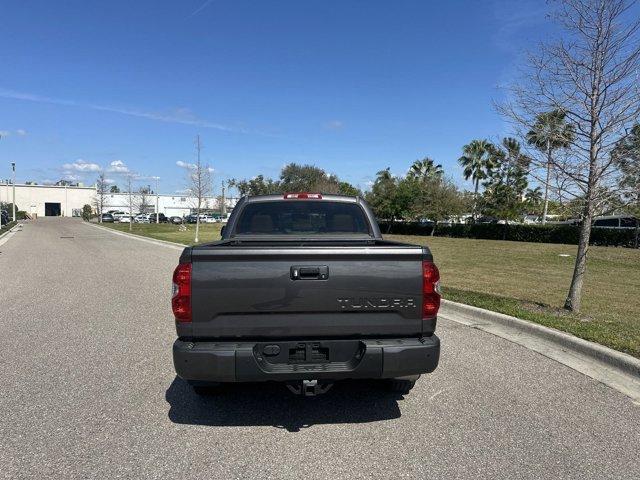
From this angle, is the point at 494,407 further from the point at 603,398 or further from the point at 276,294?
the point at 276,294

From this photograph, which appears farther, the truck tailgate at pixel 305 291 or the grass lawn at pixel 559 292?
the grass lawn at pixel 559 292

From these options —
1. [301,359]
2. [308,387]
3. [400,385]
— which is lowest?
[400,385]

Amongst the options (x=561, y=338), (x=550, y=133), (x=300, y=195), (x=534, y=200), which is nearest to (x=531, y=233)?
(x=534, y=200)

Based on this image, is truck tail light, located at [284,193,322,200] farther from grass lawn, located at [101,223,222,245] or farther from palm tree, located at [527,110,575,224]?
grass lawn, located at [101,223,222,245]

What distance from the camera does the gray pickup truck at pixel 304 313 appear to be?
3.38 metres

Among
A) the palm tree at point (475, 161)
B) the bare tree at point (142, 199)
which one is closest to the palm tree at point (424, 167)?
the palm tree at point (475, 161)

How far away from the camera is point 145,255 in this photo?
19.1 metres

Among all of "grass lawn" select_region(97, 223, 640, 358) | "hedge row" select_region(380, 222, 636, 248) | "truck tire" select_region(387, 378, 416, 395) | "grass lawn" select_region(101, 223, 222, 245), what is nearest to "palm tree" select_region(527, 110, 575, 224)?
"grass lawn" select_region(97, 223, 640, 358)

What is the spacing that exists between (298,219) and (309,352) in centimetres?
203

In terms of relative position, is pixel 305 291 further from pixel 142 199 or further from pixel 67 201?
pixel 67 201

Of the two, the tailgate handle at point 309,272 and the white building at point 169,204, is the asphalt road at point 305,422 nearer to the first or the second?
the tailgate handle at point 309,272

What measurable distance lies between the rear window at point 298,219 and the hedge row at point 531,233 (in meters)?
27.5

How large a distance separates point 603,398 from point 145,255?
17456mm

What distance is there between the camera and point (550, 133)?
746 centimetres
